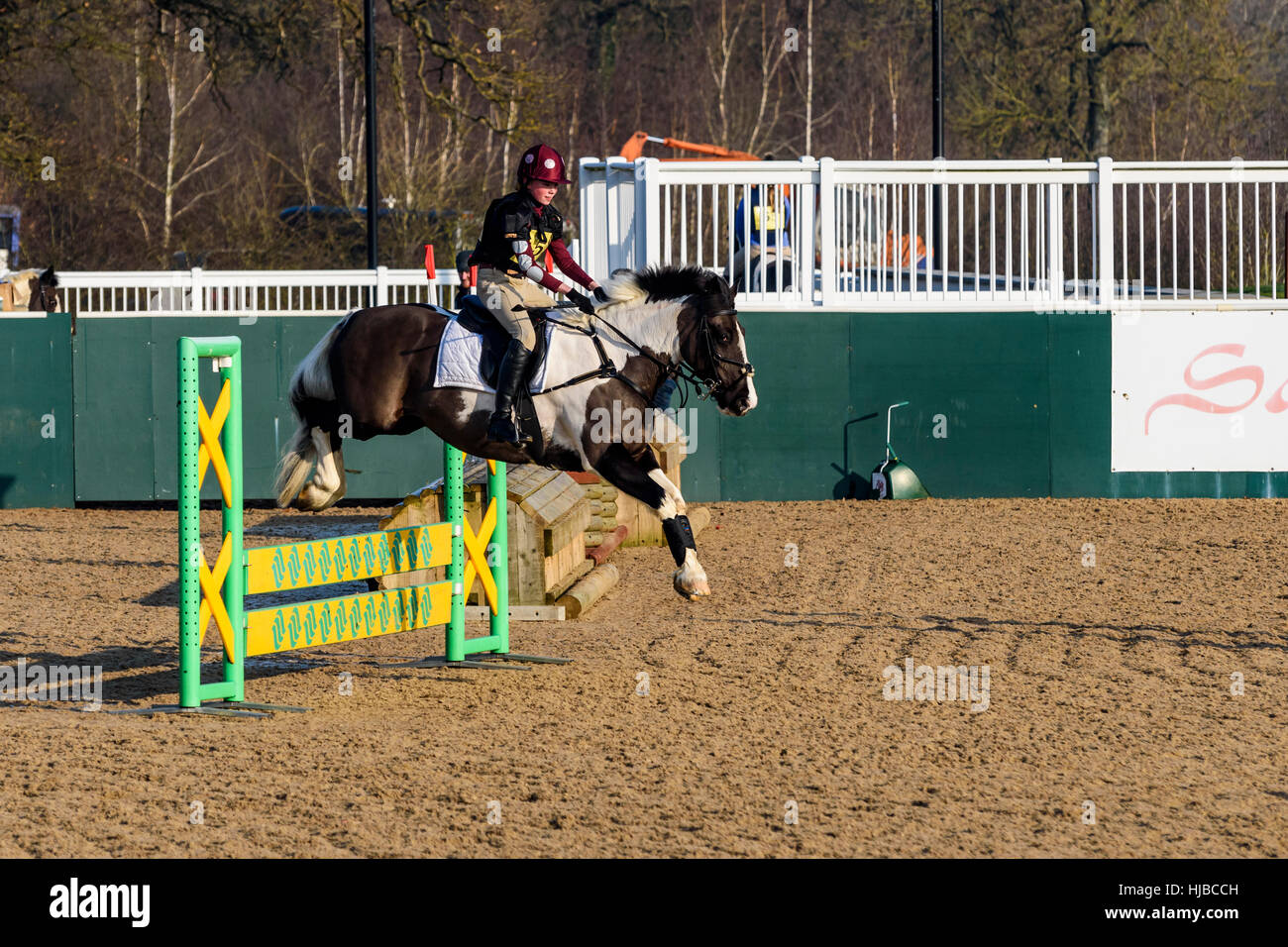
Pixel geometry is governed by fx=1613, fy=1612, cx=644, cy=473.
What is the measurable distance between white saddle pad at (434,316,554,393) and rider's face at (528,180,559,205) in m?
0.70

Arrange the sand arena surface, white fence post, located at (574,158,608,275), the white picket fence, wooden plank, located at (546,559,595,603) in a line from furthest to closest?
white fence post, located at (574,158,608,275) → the white picket fence → wooden plank, located at (546,559,595,603) → the sand arena surface

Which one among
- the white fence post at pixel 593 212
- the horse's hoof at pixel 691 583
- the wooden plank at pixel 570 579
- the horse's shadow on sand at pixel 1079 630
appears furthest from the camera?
the white fence post at pixel 593 212

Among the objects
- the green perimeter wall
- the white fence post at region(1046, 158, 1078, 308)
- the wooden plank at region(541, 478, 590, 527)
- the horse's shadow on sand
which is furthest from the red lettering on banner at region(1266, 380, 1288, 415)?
the wooden plank at region(541, 478, 590, 527)

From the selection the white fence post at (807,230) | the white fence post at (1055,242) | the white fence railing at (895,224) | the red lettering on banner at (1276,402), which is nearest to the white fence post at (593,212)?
the white fence railing at (895,224)

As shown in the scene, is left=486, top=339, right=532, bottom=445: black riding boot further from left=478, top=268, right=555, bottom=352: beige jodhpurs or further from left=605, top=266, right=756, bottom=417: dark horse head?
left=605, top=266, right=756, bottom=417: dark horse head

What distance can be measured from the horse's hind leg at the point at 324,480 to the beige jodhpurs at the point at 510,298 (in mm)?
1052

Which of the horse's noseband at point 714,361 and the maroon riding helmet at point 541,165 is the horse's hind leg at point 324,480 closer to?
the maroon riding helmet at point 541,165

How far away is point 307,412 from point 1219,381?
10.2 meters

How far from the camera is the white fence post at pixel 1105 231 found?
51.7 feet

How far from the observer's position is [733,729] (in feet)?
23.8

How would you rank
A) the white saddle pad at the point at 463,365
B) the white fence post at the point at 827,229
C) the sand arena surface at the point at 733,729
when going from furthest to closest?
the white fence post at the point at 827,229 < the white saddle pad at the point at 463,365 < the sand arena surface at the point at 733,729

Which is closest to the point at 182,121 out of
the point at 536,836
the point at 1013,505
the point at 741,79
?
the point at 741,79
